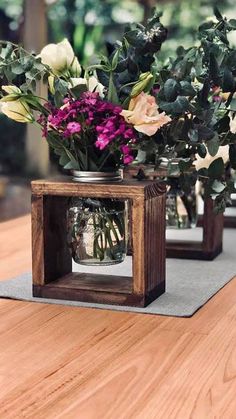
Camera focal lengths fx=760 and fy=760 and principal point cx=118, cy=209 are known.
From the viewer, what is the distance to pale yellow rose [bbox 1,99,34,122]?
1.65 m

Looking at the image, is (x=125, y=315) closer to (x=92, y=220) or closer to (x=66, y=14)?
(x=92, y=220)

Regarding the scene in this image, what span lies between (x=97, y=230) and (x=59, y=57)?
1.28ft

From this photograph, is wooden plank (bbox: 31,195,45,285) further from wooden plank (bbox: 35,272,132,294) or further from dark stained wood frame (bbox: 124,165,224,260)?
dark stained wood frame (bbox: 124,165,224,260)

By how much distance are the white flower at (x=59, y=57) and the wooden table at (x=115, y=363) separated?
532mm

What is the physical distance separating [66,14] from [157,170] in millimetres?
1963

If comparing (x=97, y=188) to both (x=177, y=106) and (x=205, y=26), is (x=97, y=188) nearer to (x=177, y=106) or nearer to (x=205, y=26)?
(x=177, y=106)

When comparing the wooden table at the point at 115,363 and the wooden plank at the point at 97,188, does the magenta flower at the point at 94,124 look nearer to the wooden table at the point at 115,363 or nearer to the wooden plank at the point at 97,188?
the wooden plank at the point at 97,188

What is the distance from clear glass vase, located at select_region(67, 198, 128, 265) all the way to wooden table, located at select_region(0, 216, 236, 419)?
0.45 feet

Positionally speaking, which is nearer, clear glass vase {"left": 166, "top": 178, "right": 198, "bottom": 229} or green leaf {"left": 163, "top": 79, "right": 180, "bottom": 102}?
green leaf {"left": 163, "top": 79, "right": 180, "bottom": 102}

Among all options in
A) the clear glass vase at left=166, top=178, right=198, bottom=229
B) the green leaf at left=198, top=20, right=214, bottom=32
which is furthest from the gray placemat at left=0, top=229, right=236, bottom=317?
the green leaf at left=198, top=20, right=214, bottom=32

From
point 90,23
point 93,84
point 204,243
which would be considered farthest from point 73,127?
point 90,23

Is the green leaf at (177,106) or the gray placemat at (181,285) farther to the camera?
the gray placemat at (181,285)

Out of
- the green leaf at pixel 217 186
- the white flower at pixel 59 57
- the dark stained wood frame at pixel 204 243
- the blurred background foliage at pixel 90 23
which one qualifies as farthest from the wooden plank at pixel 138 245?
the blurred background foliage at pixel 90 23

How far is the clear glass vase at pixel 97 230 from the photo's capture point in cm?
170
